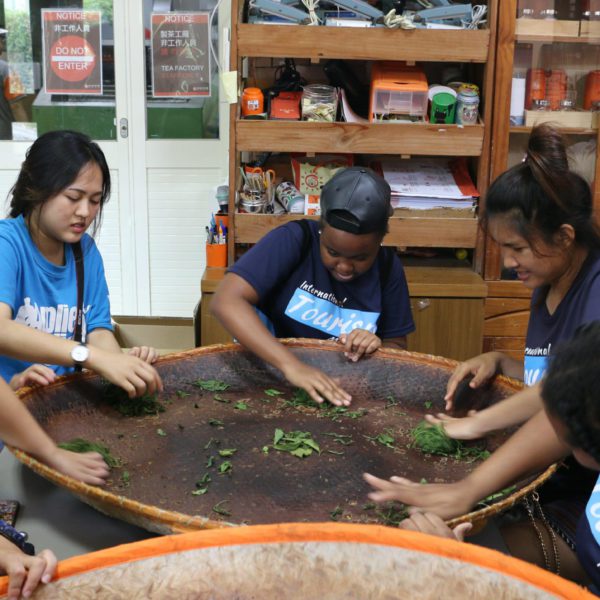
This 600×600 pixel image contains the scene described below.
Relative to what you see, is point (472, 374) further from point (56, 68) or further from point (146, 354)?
point (56, 68)

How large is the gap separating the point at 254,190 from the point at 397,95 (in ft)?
2.46

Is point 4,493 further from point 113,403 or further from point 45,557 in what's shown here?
point 45,557

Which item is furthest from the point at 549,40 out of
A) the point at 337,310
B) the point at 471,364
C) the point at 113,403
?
the point at 113,403

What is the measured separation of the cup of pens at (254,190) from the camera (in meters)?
3.55

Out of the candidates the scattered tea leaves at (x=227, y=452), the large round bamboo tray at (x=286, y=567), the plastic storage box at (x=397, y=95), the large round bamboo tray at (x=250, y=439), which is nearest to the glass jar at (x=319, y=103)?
the plastic storage box at (x=397, y=95)

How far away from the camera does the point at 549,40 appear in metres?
3.61

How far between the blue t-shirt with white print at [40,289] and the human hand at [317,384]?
23.3 inches

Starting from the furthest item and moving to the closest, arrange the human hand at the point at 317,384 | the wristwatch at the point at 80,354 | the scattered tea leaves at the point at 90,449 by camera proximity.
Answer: the human hand at the point at 317,384 < the wristwatch at the point at 80,354 < the scattered tea leaves at the point at 90,449

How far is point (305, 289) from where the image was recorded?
2328mm

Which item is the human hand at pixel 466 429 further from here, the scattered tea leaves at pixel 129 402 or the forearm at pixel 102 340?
the forearm at pixel 102 340

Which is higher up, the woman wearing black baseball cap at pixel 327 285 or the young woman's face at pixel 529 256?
the young woman's face at pixel 529 256

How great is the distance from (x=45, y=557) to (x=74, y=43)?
3824 millimetres

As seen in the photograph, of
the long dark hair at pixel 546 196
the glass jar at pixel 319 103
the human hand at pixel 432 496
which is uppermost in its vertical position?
the glass jar at pixel 319 103

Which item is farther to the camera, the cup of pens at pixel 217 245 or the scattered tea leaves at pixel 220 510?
the cup of pens at pixel 217 245
